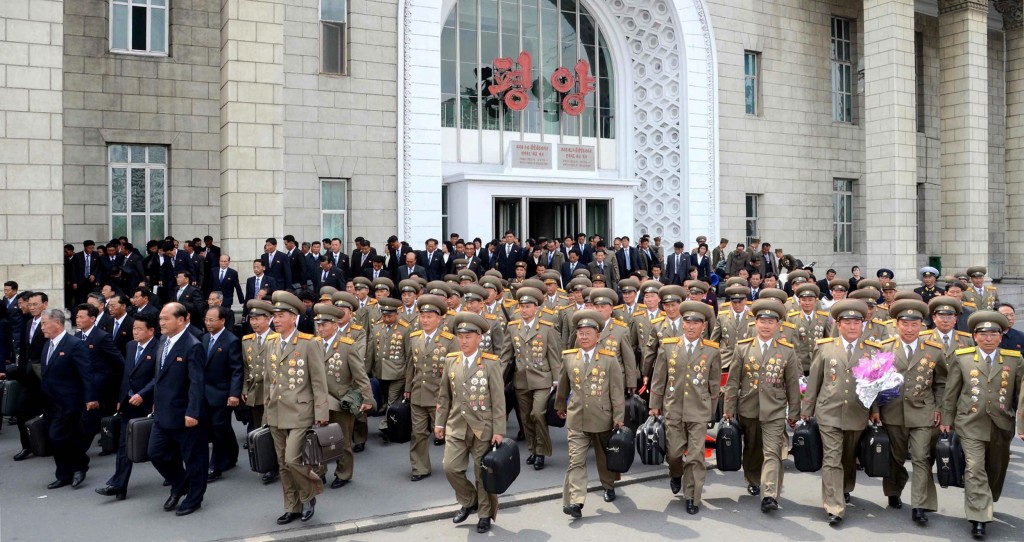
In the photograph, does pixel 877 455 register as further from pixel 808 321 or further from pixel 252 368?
pixel 252 368

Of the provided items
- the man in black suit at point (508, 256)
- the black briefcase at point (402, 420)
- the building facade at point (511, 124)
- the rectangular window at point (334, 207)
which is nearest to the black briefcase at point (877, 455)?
the black briefcase at point (402, 420)

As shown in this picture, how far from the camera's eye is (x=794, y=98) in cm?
2514

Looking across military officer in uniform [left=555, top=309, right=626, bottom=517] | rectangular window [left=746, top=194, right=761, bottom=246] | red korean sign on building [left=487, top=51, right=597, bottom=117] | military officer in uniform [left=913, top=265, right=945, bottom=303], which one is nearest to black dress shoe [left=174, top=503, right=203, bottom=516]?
military officer in uniform [left=555, top=309, right=626, bottom=517]

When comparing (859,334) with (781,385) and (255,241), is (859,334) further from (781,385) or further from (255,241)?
(255,241)

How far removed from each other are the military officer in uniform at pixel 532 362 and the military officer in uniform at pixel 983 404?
13.6 feet

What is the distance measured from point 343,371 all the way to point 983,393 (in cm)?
626

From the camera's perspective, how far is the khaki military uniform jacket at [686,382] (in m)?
7.90

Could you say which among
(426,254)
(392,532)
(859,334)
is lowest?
(392,532)

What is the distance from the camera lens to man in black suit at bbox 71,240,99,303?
15133 millimetres

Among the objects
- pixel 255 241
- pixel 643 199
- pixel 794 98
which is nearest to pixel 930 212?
pixel 794 98

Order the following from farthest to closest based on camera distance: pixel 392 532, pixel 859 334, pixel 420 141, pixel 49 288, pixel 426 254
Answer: pixel 420 141
pixel 426 254
pixel 49 288
pixel 859 334
pixel 392 532

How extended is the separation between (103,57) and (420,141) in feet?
22.8

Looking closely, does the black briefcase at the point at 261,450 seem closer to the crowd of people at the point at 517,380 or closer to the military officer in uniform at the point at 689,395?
the crowd of people at the point at 517,380

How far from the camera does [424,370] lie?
360 inches
